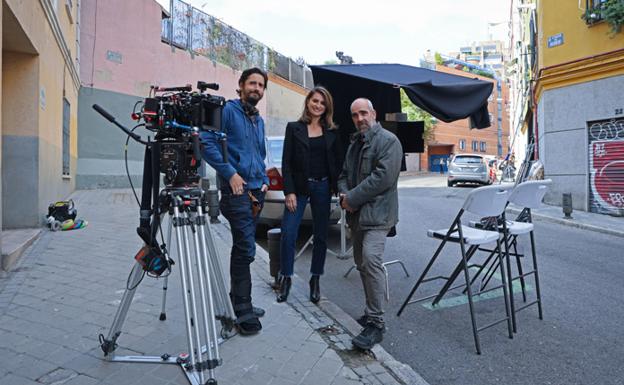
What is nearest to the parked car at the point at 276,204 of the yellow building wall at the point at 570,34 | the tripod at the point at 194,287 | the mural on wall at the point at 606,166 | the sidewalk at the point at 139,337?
the sidewalk at the point at 139,337

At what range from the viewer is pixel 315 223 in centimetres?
421

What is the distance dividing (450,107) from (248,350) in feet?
9.59

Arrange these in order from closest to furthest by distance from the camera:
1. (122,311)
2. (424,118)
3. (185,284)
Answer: (185,284), (122,311), (424,118)

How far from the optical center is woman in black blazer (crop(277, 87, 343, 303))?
162 inches

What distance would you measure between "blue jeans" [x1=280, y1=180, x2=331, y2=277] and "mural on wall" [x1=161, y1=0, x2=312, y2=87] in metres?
16.4

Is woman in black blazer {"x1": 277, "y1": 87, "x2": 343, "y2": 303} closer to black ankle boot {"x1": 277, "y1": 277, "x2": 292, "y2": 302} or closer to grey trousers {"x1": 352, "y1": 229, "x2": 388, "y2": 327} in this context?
black ankle boot {"x1": 277, "y1": 277, "x2": 292, "y2": 302}

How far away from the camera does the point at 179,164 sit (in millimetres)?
2666

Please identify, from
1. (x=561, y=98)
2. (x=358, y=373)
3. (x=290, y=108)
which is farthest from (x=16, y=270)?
(x=290, y=108)

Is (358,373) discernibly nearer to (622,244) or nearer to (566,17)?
(622,244)

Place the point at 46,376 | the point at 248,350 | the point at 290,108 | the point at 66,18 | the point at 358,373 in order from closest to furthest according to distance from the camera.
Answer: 1. the point at 46,376
2. the point at 358,373
3. the point at 248,350
4. the point at 66,18
5. the point at 290,108

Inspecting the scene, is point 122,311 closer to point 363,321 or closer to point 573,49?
point 363,321

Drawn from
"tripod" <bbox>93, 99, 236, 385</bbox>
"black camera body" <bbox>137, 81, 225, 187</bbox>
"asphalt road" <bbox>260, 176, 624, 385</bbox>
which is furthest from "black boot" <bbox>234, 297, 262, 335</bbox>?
"black camera body" <bbox>137, 81, 225, 187</bbox>

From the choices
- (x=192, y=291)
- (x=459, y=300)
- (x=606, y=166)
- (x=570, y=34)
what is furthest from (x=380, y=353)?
(x=570, y=34)

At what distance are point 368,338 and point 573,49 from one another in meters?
12.5
